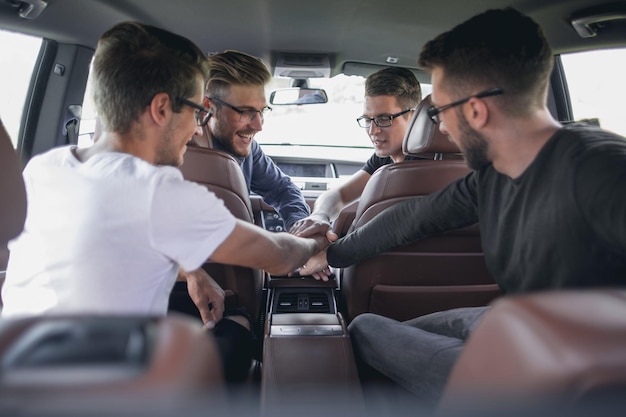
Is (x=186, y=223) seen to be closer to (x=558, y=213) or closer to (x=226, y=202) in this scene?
(x=226, y=202)

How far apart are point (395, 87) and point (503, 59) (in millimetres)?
1774

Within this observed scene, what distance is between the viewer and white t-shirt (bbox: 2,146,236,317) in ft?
4.28

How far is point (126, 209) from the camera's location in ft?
4.37

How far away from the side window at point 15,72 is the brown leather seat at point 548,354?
3448 millimetres

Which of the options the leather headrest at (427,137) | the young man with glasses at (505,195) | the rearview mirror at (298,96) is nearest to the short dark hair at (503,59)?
the young man with glasses at (505,195)

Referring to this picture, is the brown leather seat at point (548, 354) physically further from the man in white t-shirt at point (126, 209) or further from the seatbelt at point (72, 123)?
the seatbelt at point (72, 123)

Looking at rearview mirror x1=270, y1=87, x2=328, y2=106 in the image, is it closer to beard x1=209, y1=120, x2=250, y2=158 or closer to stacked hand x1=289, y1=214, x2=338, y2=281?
beard x1=209, y1=120, x2=250, y2=158

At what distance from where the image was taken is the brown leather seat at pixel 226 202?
2221 millimetres

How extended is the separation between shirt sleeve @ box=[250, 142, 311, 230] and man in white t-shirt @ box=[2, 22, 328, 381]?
1.94 meters

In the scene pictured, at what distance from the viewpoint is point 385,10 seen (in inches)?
122

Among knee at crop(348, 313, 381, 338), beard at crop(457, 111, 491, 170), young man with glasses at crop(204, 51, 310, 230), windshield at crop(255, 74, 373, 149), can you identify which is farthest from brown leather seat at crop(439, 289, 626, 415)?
windshield at crop(255, 74, 373, 149)

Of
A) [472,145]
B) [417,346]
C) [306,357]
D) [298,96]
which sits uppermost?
[298,96]

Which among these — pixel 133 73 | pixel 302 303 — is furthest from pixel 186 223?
pixel 302 303

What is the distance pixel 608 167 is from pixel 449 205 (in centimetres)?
80
